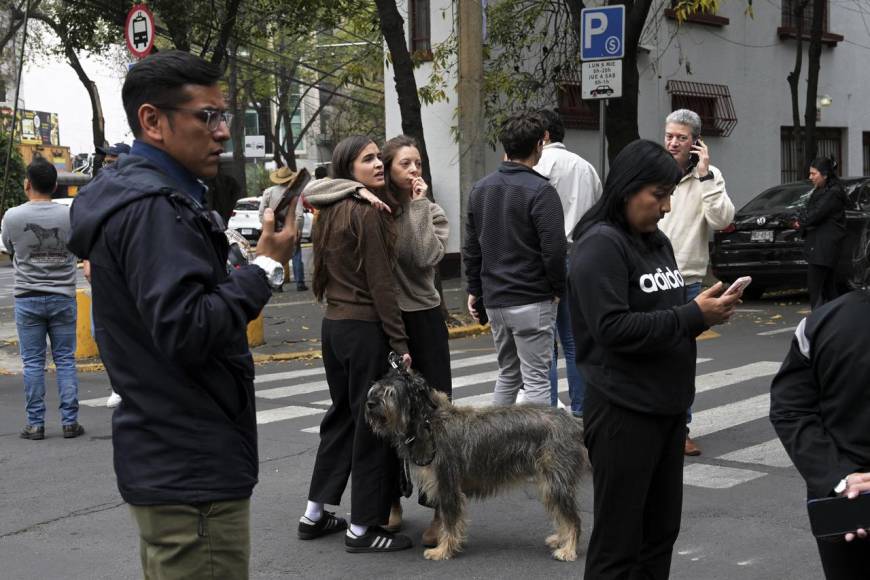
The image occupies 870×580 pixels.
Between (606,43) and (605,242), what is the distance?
7.60 m

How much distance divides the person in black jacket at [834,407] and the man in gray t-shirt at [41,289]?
21.3ft

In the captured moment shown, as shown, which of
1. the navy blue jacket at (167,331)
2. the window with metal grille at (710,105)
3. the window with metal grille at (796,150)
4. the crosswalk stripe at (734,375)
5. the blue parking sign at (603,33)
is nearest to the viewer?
the navy blue jacket at (167,331)

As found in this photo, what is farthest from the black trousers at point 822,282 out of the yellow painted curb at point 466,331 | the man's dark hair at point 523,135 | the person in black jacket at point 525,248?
the man's dark hair at point 523,135

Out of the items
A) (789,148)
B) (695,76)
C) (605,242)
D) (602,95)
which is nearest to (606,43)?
(602,95)

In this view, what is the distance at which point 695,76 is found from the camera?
904 inches

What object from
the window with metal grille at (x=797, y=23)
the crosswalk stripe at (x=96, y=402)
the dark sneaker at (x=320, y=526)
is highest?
the window with metal grille at (x=797, y=23)

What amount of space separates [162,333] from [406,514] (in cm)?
386

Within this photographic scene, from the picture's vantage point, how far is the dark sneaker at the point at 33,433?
27.9 feet

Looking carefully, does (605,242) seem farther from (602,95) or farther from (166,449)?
(602,95)

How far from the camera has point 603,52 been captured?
10.9 m

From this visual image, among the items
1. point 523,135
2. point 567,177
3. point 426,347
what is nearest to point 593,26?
point 567,177

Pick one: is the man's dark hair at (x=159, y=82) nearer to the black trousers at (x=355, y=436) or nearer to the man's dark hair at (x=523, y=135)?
the black trousers at (x=355, y=436)

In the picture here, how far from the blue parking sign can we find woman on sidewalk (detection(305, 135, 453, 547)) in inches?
221

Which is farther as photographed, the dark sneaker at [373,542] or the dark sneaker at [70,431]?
the dark sneaker at [70,431]
